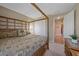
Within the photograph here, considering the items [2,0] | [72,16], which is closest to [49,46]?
[72,16]

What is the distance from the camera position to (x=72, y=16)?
1.66 meters

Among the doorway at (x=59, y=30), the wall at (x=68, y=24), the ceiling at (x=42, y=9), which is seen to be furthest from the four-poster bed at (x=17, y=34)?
the wall at (x=68, y=24)

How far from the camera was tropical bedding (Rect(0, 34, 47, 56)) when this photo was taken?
124cm

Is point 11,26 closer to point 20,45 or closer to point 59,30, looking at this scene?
point 20,45

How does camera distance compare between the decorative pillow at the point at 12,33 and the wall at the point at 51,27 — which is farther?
the wall at the point at 51,27

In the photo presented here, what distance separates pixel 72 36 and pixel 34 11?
0.86 m

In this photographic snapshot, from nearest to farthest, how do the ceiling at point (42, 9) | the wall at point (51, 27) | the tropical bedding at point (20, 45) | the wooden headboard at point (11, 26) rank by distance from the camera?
the tropical bedding at point (20, 45) < the ceiling at point (42, 9) < the wooden headboard at point (11, 26) < the wall at point (51, 27)

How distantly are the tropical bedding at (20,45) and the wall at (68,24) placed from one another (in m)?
0.56

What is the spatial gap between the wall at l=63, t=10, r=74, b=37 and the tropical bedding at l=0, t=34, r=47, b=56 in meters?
0.56

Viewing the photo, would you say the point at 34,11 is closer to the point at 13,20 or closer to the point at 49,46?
the point at 13,20

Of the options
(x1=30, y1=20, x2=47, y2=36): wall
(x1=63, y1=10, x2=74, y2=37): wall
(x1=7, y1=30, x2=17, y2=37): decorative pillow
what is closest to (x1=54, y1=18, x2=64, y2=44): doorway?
(x1=63, y1=10, x2=74, y2=37): wall

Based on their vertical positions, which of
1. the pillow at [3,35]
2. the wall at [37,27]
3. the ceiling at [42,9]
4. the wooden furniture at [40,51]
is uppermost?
the ceiling at [42,9]

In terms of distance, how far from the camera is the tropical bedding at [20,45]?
1244 millimetres

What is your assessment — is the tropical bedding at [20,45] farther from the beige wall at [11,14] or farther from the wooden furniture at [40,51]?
the beige wall at [11,14]
